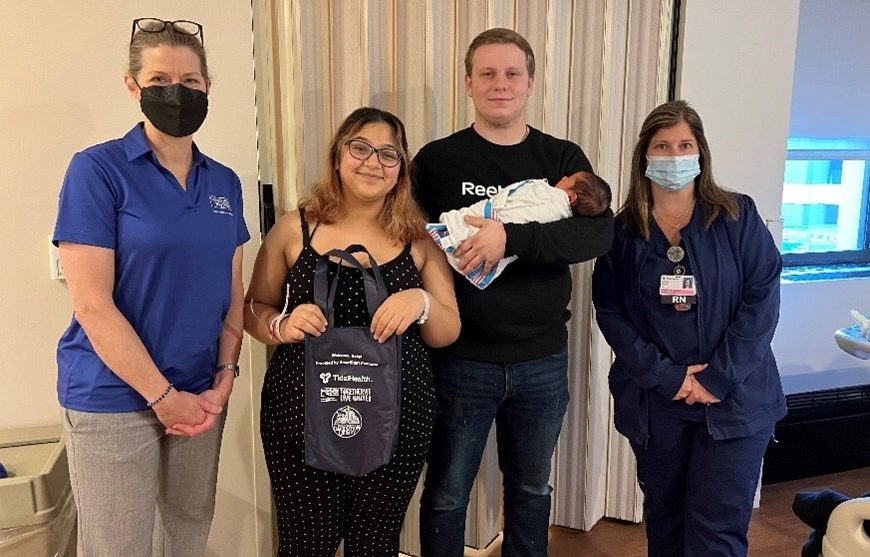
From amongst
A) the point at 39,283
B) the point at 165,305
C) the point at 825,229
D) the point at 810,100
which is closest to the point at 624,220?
the point at 165,305

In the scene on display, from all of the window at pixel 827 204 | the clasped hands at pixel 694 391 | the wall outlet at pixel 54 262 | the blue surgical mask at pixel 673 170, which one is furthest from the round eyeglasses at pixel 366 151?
the window at pixel 827 204

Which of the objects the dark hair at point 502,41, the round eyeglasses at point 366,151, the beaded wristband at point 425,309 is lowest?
the beaded wristband at point 425,309

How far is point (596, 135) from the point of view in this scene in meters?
2.48

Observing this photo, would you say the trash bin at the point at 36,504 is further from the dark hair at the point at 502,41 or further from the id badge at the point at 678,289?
the id badge at the point at 678,289

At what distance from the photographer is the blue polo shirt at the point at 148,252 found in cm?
136

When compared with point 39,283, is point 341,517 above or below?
below

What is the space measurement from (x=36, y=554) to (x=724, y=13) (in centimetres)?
272

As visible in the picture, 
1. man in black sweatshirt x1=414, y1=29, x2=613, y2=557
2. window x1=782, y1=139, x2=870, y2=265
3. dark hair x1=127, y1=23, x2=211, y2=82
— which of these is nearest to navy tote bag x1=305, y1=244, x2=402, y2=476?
man in black sweatshirt x1=414, y1=29, x2=613, y2=557

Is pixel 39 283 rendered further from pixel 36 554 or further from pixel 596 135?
pixel 596 135

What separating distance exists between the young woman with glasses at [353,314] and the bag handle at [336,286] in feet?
0.07

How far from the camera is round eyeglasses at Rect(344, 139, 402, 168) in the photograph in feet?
5.39

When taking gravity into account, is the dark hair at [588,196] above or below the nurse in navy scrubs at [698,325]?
above

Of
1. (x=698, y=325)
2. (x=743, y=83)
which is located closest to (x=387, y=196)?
(x=698, y=325)

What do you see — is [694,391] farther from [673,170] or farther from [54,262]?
[54,262]
